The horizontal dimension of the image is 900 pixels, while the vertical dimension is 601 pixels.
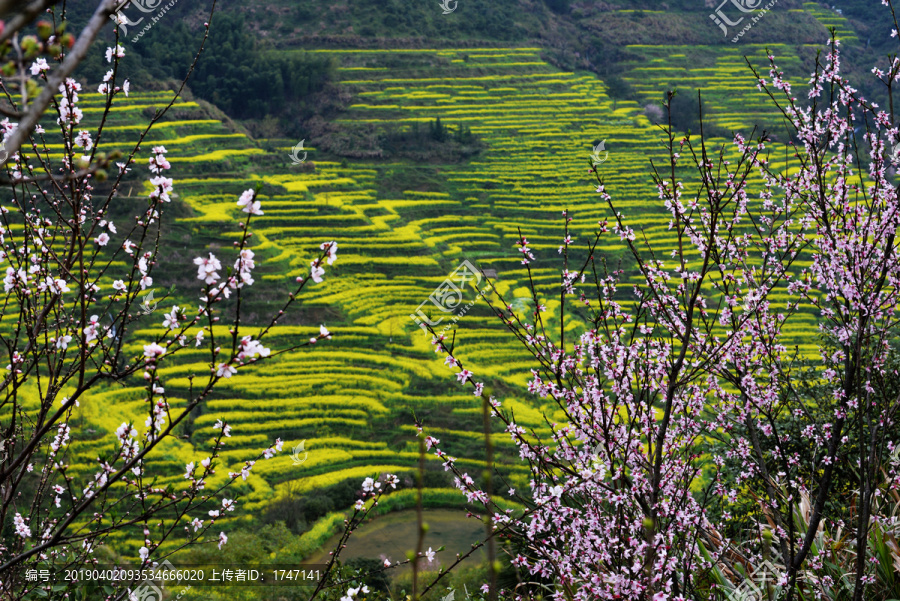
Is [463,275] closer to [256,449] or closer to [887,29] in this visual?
[256,449]

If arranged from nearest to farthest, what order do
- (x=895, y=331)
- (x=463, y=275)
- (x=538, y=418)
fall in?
(x=895, y=331) < (x=538, y=418) < (x=463, y=275)

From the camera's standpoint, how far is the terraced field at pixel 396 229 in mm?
14297

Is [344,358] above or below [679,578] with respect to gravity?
below

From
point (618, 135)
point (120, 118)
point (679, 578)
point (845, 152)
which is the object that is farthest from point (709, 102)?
point (679, 578)

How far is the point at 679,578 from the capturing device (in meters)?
3.63

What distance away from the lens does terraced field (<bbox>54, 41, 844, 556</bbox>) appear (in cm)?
1430

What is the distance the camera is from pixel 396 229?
2239cm

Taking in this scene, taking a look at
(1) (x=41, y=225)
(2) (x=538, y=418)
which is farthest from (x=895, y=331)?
(2) (x=538, y=418)

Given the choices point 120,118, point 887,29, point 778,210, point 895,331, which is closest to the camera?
point 778,210

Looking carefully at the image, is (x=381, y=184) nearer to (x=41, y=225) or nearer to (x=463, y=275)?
(x=463, y=275)

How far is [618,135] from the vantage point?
94.6ft

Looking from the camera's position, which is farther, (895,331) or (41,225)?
(895,331)

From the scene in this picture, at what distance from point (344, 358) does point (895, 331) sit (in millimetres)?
12632

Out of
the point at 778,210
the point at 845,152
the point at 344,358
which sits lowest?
the point at 344,358
